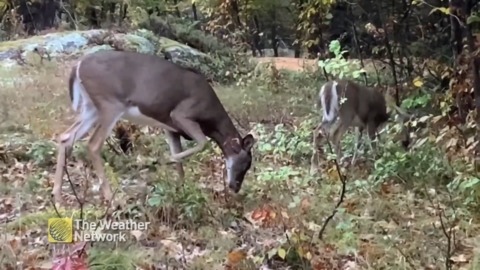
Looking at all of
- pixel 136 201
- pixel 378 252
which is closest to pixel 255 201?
pixel 136 201

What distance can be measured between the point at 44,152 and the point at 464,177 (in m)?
3.86

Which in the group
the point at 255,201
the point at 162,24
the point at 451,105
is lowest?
the point at 162,24

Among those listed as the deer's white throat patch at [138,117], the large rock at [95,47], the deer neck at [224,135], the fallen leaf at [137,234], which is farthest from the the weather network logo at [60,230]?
the large rock at [95,47]

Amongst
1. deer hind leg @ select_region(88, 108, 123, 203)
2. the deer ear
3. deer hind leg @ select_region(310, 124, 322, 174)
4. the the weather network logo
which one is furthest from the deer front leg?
the the weather network logo

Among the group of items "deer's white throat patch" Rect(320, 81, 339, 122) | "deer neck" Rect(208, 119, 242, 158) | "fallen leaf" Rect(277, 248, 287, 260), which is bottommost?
"deer's white throat patch" Rect(320, 81, 339, 122)

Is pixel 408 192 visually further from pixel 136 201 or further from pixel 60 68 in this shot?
pixel 60 68

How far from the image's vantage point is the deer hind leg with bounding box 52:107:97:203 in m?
6.41

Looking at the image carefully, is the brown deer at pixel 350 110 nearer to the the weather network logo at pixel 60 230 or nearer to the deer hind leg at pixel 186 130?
the deer hind leg at pixel 186 130

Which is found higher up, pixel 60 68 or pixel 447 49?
pixel 447 49

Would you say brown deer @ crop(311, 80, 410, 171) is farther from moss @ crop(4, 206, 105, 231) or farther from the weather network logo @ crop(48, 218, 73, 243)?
the weather network logo @ crop(48, 218, 73, 243)

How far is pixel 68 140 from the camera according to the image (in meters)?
6.77

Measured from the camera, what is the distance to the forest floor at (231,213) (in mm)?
5043

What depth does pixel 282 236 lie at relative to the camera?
5598 mm

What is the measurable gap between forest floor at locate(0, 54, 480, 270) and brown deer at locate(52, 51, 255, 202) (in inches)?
9.8
